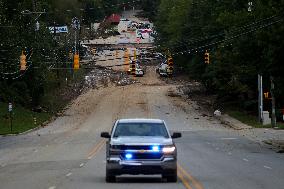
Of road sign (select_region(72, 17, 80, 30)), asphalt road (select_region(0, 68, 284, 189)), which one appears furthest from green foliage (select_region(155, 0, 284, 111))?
road sign (select_region(72, 17, 80, 30))

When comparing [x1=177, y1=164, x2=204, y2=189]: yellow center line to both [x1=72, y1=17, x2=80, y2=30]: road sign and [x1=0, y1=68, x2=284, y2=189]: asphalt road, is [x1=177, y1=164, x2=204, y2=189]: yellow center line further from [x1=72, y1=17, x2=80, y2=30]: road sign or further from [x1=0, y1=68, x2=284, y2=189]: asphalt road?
[x1=72, y1=17, x2=80, y2=30]: road sign

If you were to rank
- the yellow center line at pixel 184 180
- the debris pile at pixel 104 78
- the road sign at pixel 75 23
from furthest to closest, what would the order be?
the road sign at pixel 75 23
the debris pile at pixel 104 78
the yellow center line at pixel 184 180

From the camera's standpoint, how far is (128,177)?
23.4 metres

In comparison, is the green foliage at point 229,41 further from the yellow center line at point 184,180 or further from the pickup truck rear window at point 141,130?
the pickup truck rear window at point 141,130

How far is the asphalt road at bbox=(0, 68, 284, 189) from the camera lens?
21797 millimetres

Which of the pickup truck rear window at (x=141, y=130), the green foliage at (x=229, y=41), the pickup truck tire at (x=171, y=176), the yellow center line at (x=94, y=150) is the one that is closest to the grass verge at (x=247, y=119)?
the green foliage at (x=229, y=41)

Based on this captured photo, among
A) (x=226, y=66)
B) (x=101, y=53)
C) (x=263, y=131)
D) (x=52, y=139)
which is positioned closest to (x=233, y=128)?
(x=263, y=131)

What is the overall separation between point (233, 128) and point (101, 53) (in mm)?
83805

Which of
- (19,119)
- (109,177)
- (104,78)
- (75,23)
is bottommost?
(19,119)

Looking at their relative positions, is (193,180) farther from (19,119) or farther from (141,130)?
(19,119)

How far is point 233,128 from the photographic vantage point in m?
71.4

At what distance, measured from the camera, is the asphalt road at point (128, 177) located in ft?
71.5

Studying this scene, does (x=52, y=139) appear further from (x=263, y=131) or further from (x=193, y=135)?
(x=263, y=131)

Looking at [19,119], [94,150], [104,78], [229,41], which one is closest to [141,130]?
[94,150]
